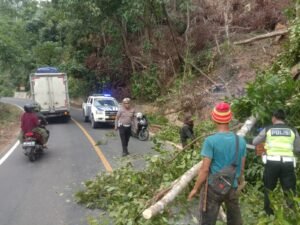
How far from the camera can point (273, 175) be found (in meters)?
6.45

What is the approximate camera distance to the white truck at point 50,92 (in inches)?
1023

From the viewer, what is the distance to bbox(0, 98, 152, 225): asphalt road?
7.66 metres

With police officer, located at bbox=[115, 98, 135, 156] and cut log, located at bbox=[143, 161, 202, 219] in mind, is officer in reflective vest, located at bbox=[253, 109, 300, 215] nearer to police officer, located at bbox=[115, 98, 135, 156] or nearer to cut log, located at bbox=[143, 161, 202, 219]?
cut log, located at bbox=[143, 161, 202, 219]

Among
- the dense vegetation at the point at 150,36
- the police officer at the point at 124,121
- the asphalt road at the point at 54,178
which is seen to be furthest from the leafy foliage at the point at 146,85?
the police officer at the point at 124,121

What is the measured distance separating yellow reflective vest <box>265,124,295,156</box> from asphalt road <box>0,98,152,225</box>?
10.8 feet

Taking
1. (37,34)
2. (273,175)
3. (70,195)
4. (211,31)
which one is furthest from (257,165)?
(37,34)

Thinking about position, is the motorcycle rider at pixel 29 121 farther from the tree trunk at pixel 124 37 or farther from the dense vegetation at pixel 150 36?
the tree trunk at pixel 124 37

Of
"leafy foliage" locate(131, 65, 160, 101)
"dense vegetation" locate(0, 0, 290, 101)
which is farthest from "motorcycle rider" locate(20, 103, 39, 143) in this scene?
"leafy foliage" locate(131, 65, 160, 101)

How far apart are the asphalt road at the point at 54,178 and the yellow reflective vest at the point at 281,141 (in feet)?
10.8

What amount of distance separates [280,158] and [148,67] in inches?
845

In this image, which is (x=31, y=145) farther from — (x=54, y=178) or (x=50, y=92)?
(x=50, y=92)

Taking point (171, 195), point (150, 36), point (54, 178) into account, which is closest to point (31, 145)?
point (54, 178)

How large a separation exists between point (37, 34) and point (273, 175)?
52370mm

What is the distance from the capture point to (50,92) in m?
26.2
